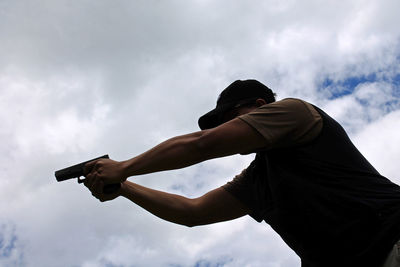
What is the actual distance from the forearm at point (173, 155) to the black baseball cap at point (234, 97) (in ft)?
2.82

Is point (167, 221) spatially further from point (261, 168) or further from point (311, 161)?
point (311, 161)

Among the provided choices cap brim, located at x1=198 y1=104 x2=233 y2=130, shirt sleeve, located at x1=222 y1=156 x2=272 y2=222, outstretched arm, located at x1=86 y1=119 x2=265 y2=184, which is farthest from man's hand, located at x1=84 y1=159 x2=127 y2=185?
shirt sleeve, located at x1=222 y1=156 x2=272 y2=222

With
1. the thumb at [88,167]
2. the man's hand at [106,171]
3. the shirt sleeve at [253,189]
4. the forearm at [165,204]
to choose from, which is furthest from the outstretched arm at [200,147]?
the forearm at [165,204]

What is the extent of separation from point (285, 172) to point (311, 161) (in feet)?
0.98

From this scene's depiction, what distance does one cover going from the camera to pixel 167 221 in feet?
19.0

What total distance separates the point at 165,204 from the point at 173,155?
173cm

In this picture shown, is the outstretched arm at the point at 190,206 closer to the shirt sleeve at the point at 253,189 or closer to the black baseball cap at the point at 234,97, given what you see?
the shirt sleeve at the point at 253,189

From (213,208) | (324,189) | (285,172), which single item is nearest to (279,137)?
(285,172)

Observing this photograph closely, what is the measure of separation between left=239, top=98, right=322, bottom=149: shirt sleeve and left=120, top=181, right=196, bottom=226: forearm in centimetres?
195

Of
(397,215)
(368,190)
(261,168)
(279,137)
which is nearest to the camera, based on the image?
(397,215)

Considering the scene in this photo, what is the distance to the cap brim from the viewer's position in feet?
16.5

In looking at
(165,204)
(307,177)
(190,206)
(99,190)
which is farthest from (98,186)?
(307,177)

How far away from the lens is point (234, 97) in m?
5.07

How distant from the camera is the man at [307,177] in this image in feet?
12.2
